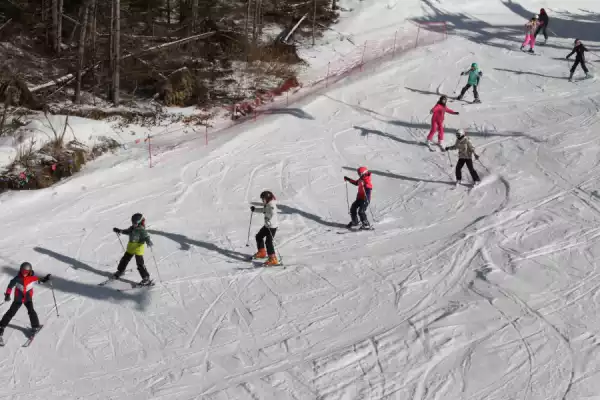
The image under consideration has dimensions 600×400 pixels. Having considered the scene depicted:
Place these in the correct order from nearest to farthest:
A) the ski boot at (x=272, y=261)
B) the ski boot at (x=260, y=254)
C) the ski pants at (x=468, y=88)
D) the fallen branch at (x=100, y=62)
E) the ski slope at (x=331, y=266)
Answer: the ski slope at (x=331, y=266) < the ski boot at (x=272, y=261) < the ski boot at (x=260, y=254) < the ski pants at (x=468, y=88) < the fallen branch at (x=100, y=62)

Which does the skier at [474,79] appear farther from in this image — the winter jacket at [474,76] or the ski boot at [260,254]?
the ski boot at [260,254]

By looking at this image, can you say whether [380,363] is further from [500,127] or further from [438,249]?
[500,127]

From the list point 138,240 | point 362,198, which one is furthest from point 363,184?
point 138,240

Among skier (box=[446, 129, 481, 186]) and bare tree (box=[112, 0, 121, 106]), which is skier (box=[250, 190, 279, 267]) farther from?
bare tree (box=[112, 0, 121, 106])

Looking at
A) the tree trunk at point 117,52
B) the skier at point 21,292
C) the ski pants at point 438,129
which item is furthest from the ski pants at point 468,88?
the skier at point 21,292

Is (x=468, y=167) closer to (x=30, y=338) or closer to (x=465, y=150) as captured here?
(x=465, y=150)

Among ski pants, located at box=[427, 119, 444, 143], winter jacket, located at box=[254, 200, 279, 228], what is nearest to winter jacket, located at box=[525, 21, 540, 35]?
ski pants, located at box=[427, 119, 444, 143]
